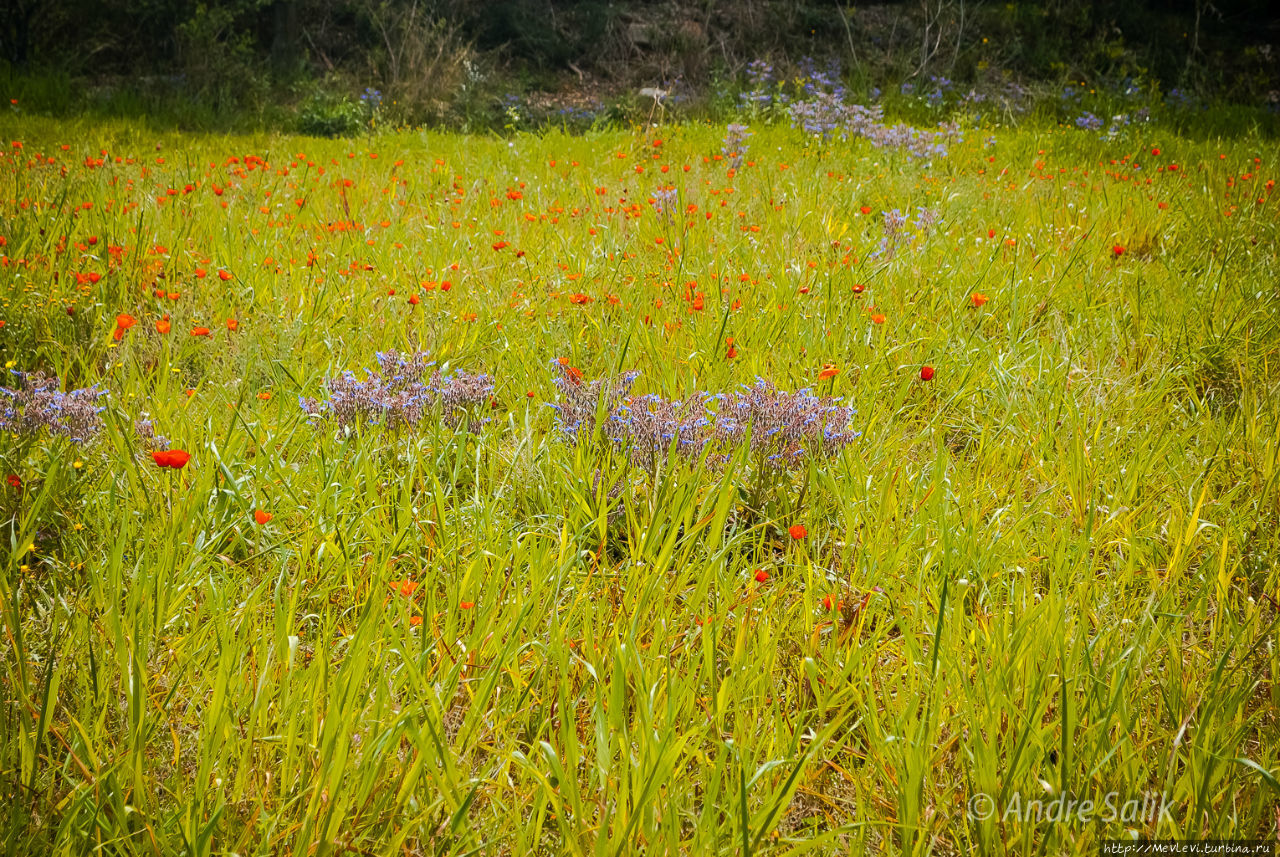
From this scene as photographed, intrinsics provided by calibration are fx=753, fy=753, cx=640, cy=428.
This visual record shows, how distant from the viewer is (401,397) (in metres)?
2.06

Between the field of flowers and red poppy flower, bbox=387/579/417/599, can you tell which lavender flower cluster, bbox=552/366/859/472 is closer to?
the field of flowers

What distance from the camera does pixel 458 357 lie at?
259cm

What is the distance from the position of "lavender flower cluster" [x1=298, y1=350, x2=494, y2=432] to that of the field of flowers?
1 cm

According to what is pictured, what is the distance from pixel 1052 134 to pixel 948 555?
7.06 m

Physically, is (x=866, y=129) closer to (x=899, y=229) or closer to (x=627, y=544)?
(x=899, y=229)

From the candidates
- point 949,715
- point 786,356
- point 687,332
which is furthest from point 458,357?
point 949,715

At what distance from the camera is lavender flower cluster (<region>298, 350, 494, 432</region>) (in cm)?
203

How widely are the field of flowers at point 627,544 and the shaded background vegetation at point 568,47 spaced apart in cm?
725

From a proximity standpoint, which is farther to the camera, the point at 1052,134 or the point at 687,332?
the point at 1052,134

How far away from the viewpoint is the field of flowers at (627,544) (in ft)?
3.73

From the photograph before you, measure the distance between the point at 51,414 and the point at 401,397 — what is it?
2.70ft

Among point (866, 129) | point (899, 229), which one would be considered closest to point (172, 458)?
point (899, 229)

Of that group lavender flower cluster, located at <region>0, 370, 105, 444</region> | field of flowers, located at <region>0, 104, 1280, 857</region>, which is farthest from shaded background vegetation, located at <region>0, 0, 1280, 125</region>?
lavender flower cluster, located at <region>0, 370, 105, 444</region>

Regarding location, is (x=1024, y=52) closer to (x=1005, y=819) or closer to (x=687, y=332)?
(x=687, y=332)
